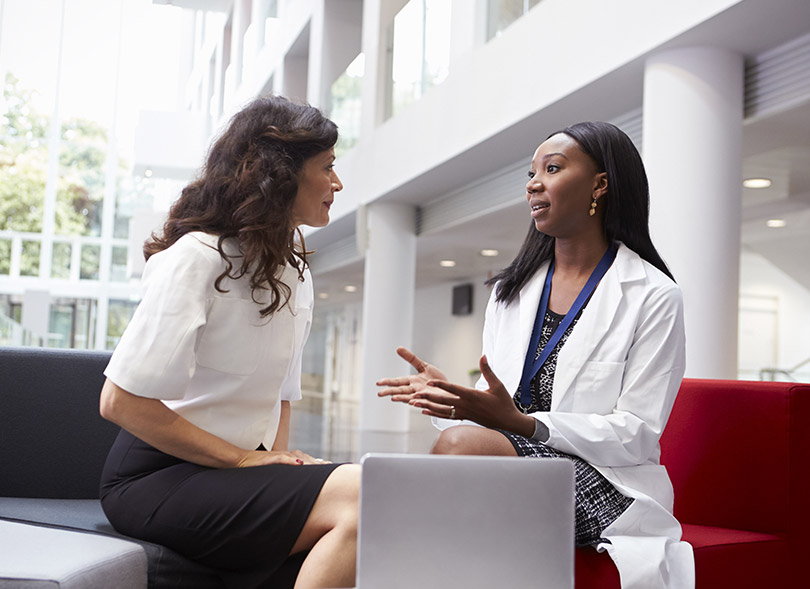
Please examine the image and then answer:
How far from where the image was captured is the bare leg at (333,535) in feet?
4.97

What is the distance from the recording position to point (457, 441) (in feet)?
5.78

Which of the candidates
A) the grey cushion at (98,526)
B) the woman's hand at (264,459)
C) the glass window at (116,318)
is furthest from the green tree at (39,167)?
the woman's hand at (264,459)

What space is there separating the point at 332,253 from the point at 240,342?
42.7 ft

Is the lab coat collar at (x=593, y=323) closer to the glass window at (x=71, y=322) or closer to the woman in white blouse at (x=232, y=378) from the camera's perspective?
the woman in white blouse at (x=232, y=378)

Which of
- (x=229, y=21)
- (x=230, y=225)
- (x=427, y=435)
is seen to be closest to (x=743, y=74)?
(x=230, y=225)

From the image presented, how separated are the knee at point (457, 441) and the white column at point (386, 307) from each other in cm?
890

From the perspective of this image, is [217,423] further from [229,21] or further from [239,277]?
[229,21]

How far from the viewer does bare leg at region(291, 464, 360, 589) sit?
1514mm

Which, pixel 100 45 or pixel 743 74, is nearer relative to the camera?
pixel 743 74

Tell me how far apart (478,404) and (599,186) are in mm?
815

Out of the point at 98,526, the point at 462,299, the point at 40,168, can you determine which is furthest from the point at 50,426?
the point at 462,299

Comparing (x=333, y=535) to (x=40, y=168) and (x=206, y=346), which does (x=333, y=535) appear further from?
(x=40, y=168)

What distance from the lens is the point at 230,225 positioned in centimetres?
180

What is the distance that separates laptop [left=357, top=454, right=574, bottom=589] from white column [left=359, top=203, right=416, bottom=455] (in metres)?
9.47
